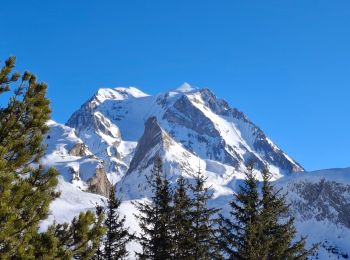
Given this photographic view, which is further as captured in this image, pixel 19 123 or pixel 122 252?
pixel 122 252

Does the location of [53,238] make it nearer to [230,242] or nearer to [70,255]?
[70,255]

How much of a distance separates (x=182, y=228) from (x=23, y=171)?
1348 cm

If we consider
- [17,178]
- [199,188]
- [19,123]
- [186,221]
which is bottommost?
[17,178]

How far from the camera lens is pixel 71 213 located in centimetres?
13625

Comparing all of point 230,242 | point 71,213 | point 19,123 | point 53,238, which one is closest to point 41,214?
point 53,238

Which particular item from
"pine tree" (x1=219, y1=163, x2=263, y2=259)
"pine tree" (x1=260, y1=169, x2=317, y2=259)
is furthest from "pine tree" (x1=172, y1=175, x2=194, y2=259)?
"pine tree" (x1=260, y1=169, x2=317, y2=259)

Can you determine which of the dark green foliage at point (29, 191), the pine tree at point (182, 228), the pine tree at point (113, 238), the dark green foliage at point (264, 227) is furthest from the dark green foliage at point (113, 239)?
the dark green foliage at point (29, 191)

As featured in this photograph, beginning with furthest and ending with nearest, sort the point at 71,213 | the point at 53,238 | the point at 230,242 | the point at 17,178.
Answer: the point at 71,213, the point at 230,242, the point at 17,178, the point at 53,238

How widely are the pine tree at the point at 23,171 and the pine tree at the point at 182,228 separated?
12865 mm

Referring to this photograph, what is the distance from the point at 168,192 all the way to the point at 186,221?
1965 mm

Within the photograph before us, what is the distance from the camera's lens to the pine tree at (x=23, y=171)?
10.4 m

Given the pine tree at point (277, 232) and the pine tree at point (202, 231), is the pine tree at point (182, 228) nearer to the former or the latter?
the pine tree at point (202, 231)

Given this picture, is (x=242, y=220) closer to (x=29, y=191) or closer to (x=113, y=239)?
(x=113, y=239)

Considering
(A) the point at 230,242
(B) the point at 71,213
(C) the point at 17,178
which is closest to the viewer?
(C) the point at 17,178
